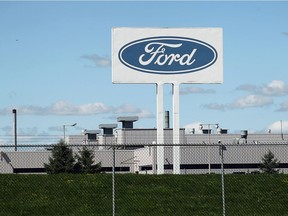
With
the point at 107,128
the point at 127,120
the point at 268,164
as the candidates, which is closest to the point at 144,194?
the point at 268,164

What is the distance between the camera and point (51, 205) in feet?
80.1

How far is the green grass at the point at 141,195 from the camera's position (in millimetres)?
24375

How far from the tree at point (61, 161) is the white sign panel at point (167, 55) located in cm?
1106

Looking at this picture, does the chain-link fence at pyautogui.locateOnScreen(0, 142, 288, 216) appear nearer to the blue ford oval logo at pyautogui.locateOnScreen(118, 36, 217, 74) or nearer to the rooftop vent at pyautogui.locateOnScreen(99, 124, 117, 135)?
the blue ford oval logo at pyautogui.locateOnScreen(118, 36, 217, 74)

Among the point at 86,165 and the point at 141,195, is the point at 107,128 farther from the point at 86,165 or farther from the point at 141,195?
the point at 141,195

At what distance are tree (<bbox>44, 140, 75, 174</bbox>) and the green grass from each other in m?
21.3

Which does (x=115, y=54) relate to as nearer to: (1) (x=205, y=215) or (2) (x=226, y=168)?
(1) (x=205, y=215)

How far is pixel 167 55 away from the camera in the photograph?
40062 millimetres

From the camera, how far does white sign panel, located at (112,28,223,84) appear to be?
39.7 meters


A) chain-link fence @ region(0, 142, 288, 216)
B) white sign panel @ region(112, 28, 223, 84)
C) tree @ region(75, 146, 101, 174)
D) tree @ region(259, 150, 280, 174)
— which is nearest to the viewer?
chain-link fence @ region(0, 142, 288, 216)

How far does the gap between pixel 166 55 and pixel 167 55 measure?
0.16 feet

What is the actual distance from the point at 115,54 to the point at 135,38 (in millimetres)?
1292

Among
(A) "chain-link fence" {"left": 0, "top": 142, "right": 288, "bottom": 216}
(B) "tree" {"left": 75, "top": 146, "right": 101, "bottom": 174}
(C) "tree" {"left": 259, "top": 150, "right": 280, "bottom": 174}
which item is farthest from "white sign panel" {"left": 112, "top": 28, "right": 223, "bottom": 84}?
(C) "tree" {"left": 259, "top": 150, "right": 280, "bottom": 174}

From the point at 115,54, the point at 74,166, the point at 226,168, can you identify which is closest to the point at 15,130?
the point at 226,168
